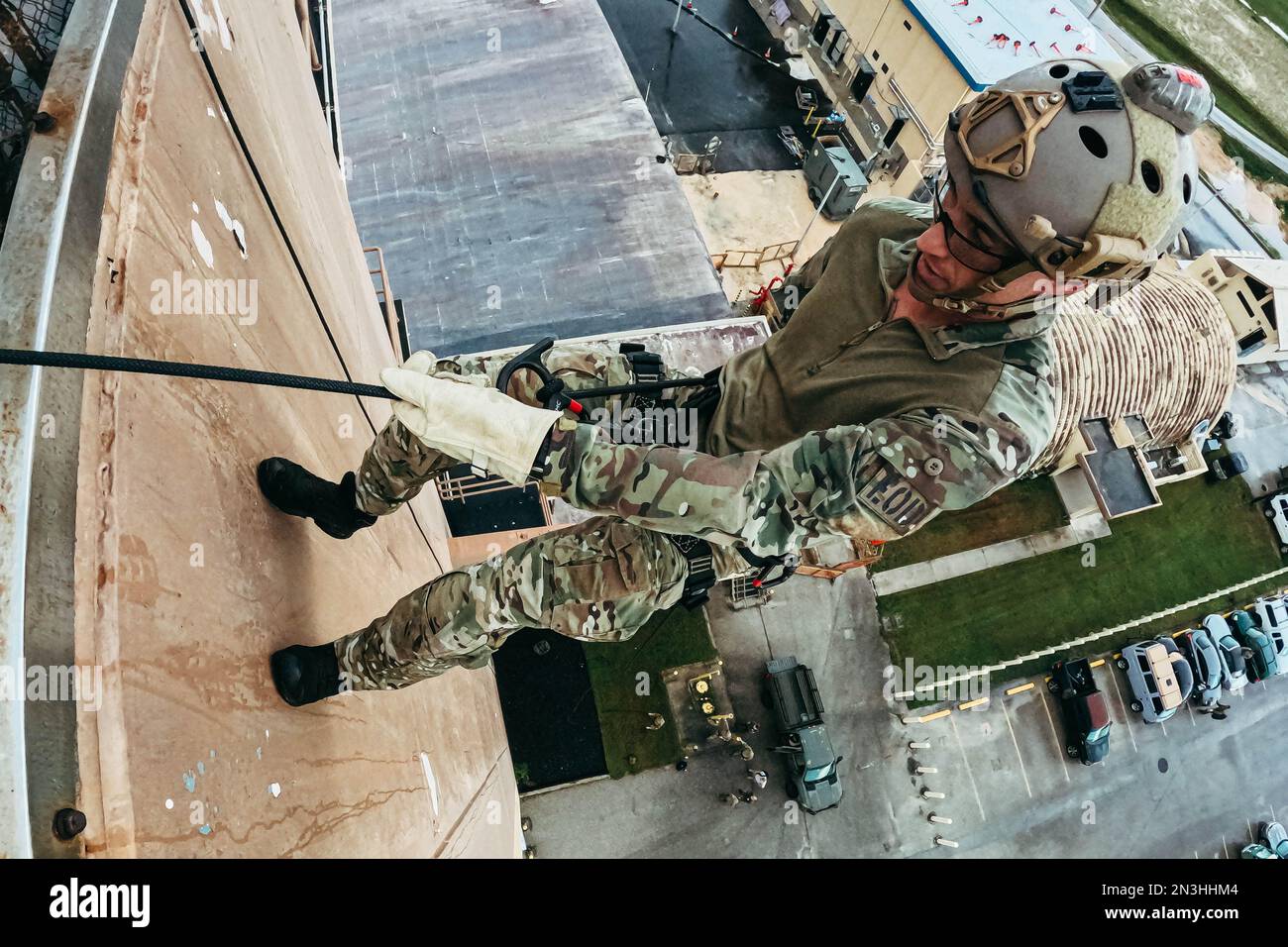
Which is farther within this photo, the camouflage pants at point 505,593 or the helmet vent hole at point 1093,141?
the camouflage pants at point 505,593

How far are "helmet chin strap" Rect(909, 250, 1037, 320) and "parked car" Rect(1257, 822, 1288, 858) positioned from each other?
1514 centimetres

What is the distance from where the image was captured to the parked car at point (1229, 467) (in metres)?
16.2

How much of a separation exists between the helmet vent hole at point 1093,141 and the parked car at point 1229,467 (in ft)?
56.0

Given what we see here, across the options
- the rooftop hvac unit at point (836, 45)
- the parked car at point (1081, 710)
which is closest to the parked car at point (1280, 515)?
the parked car at point (1081, 710)

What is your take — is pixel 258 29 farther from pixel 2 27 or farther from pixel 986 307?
pixel 986 307

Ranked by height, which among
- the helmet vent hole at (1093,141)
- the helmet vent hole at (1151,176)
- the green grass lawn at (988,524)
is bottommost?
the green grass lawn at (988,524)

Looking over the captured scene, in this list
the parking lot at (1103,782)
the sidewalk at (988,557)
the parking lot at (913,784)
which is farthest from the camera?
the sidewalk at (988,557)

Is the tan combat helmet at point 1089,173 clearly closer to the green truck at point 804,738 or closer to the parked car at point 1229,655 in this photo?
the green truck at point 804,738

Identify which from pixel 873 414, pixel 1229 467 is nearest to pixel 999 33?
pixel 1229 467

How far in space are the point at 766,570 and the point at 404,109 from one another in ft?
35.5

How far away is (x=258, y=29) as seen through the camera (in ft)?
17.0

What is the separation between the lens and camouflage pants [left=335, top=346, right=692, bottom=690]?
Answer: 12.1 feet
